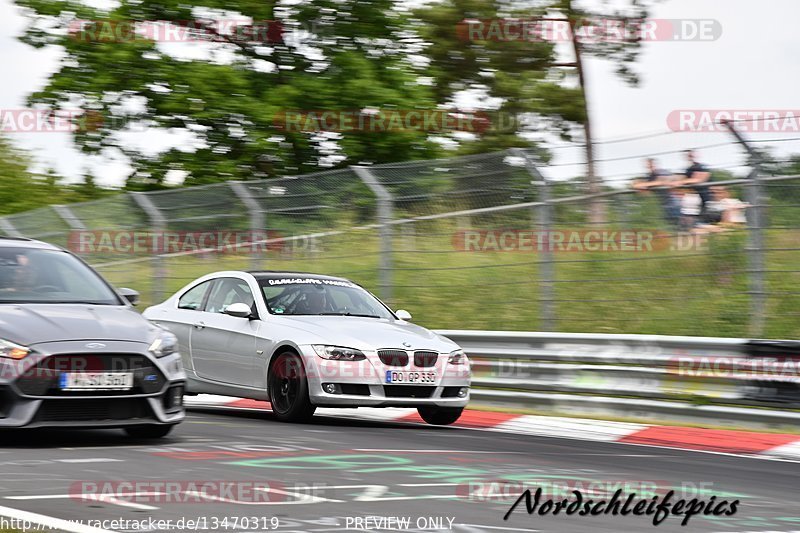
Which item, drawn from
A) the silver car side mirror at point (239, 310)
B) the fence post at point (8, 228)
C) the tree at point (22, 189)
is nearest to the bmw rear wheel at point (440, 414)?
the silver car side mirror at point (239, 310)

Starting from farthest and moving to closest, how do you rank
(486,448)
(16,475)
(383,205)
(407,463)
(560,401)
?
(383,205)
(560,401)
(486,448)
(407,463)
(16,475)

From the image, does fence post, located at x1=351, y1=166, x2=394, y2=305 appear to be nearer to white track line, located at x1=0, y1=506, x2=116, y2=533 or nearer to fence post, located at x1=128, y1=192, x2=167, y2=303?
fence post, located at x1=128, y1=192, x2=167, y2=303

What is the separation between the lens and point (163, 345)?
8.91 meters

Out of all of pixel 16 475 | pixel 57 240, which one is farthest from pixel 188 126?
pixel 16 475

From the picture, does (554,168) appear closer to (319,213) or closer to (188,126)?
(319,213)

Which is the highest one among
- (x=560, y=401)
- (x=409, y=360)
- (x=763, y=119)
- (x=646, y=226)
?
(x=763, y=119)

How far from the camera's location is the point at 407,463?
821 centimetres

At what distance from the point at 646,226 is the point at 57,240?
11479 mm

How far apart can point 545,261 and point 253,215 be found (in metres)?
4.61

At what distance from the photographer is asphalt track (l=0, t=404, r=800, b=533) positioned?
236 inches

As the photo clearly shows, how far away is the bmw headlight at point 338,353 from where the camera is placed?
1082 cm

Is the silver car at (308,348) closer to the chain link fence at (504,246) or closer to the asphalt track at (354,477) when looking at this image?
the asphalt track at (354,477)

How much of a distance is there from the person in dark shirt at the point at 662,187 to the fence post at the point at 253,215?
5.54 metres

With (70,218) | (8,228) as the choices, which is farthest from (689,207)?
(8,228)
